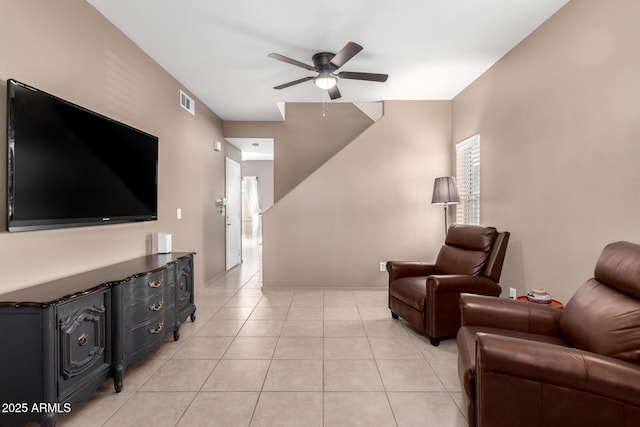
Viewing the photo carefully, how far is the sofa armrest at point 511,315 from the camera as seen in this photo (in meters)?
1.98

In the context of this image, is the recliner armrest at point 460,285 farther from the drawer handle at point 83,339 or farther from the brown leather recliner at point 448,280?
the drawer handle at point 83,339

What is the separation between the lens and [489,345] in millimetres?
1405

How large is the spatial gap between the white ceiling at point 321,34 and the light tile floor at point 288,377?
2.82 m

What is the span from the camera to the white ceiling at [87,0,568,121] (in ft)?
8.22

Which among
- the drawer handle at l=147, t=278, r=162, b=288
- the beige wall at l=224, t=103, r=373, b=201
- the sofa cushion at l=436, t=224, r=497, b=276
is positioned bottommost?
the drawer handle at l=147, t=278, r=162, b=288

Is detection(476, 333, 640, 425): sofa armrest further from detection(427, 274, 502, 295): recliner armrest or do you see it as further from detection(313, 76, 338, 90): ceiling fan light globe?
detection(313, 76, 338, 90): ceiling fan light globe

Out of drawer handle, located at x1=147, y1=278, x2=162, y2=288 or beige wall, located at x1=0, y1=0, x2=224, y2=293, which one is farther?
drawer handle, located at x1=147, y1=278, x2=162, y2=288

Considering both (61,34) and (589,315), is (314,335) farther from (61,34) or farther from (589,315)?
(61,34)

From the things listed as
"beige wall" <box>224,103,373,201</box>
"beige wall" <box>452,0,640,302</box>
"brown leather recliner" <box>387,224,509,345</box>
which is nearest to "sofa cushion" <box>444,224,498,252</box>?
"brown leather recliner" <box>387,224,509,345</box>

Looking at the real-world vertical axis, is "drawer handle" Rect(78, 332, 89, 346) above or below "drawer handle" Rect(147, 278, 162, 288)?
below

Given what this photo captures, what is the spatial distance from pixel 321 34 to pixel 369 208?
255 cm

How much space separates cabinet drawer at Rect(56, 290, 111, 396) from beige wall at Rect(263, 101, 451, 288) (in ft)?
9.15

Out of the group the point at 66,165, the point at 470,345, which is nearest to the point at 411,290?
the point at 470,345

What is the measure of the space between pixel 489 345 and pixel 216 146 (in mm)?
4881
